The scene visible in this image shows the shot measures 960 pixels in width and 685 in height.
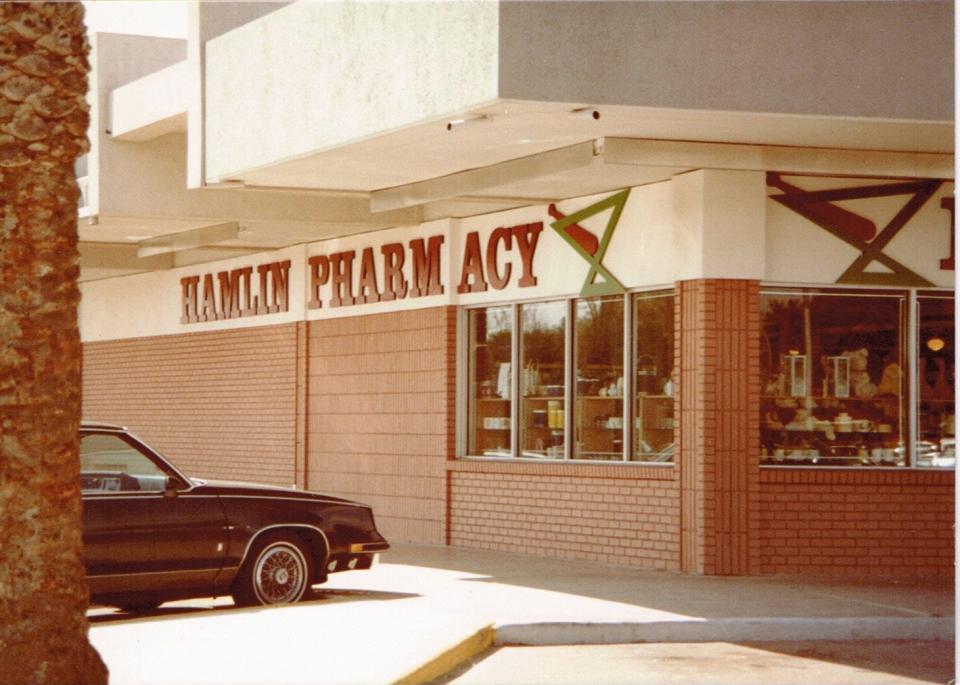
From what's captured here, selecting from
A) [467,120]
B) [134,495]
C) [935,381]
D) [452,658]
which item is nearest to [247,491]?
[134,495]

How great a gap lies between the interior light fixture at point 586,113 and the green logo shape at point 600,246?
3.51 m

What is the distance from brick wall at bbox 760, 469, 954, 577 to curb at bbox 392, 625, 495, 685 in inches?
195

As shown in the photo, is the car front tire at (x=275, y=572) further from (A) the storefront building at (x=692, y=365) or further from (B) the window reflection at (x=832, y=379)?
(B) the window reflection at (x=832, y=379)

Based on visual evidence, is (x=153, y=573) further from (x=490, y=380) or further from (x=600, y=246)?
(x=490, y=380)

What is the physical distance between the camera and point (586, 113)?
13031 mm

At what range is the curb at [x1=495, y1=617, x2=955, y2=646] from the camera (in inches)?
463

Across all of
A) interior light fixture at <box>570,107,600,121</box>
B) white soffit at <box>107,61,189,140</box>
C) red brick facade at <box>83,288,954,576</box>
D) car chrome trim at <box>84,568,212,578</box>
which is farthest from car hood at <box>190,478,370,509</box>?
white soffit at <box>107,61,189,140</box>

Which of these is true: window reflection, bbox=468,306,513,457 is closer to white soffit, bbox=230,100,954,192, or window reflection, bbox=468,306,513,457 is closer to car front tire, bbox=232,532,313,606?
white soffit, bbox=230,100,954,192

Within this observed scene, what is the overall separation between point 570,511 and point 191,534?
574 cm

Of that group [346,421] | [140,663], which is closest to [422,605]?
[140,663]

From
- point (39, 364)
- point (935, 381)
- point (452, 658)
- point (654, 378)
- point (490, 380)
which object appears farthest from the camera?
point (490, 380)

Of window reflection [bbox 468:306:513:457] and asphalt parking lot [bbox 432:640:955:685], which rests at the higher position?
window reflection [bbox 468:306:513:457]

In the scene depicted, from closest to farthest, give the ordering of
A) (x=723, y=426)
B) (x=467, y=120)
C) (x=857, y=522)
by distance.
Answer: (x=467, y=120) < (x=723, y=426) < (x=857, y=522)

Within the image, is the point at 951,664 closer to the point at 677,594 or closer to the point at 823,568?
the point at 677,594
